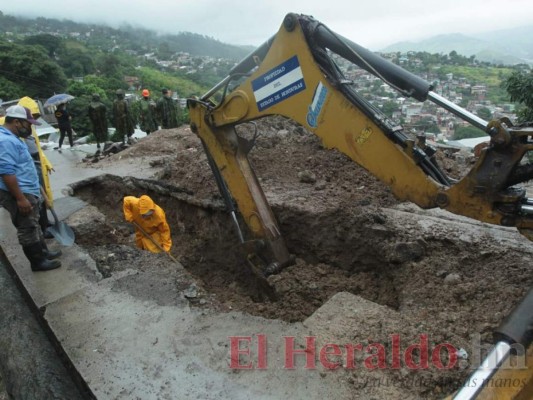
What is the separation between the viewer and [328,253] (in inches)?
176

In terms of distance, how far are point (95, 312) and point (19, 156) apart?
5.92ft

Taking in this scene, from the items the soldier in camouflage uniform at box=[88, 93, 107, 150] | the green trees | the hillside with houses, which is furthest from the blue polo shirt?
the green trees

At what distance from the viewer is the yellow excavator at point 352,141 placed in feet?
7.18

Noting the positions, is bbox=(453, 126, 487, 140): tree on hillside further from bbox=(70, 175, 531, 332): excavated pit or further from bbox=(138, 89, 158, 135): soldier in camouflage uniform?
bbox=(138, 89, 158, 135): soldier in camouflage uniform

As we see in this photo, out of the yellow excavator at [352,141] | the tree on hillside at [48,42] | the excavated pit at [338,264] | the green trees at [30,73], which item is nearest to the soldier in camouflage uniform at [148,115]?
the excavated pit at [338,264]

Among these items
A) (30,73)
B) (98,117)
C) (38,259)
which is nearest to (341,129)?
(38,259)

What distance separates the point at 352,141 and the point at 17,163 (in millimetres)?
3320

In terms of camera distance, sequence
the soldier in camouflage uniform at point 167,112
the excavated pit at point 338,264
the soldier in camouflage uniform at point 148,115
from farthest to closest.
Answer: the soldier in camouflage uniform at point 148,115 < the soldier in camouflage uniform at point 167,112 < the excavated pit at point 338,264

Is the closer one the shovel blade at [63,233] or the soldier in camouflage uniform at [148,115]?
the shovel blade at [63,233]

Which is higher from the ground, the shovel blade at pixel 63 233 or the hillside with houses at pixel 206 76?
the hillside with houses at pixel 206 76

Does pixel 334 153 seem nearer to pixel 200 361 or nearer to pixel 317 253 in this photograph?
pixel 317 253

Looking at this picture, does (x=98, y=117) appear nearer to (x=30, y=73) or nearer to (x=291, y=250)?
(x=291, y=250)

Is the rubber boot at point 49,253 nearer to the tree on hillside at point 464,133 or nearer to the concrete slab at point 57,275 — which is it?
the concrete slab at point 57,275

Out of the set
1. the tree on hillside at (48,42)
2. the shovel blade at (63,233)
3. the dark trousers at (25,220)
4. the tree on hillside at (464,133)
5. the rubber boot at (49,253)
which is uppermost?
the tree on hillside at (48,42)
